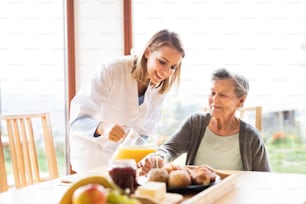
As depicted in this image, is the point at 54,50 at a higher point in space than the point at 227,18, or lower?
lower

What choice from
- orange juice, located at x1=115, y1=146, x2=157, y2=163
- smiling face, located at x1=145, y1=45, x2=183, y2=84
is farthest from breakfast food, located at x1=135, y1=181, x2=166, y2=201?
smiling face, located at x1=145, y1=45, x2=183, y2=84


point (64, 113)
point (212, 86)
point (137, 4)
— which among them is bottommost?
point (64, 113)

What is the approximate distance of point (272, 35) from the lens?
298 cm

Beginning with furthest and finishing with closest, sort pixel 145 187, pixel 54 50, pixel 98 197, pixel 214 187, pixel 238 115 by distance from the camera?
pixel 54 50 → pixel 238 115 → pixel 214 187 → pixel 145 187 → pixel 98 197

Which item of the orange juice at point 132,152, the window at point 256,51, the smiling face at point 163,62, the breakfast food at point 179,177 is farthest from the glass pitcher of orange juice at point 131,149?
the window at point 256,51

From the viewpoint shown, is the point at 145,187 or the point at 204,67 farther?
the point at 204,67

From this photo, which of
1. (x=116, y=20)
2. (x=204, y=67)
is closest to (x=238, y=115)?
(x=204, y=67)

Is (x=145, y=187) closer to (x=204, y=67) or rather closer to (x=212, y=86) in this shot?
(x=212, y=86)

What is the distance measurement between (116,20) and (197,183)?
1768mm

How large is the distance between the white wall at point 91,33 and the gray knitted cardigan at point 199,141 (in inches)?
40.4

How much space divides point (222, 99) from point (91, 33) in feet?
3.99

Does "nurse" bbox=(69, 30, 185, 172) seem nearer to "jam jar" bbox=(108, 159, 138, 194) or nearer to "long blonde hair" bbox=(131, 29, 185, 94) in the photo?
"long blonde hair" bbox=(131, 29, 185, 94)

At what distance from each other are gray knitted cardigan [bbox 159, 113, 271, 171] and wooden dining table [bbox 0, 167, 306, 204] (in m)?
0.25

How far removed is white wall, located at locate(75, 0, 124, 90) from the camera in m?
2.96
